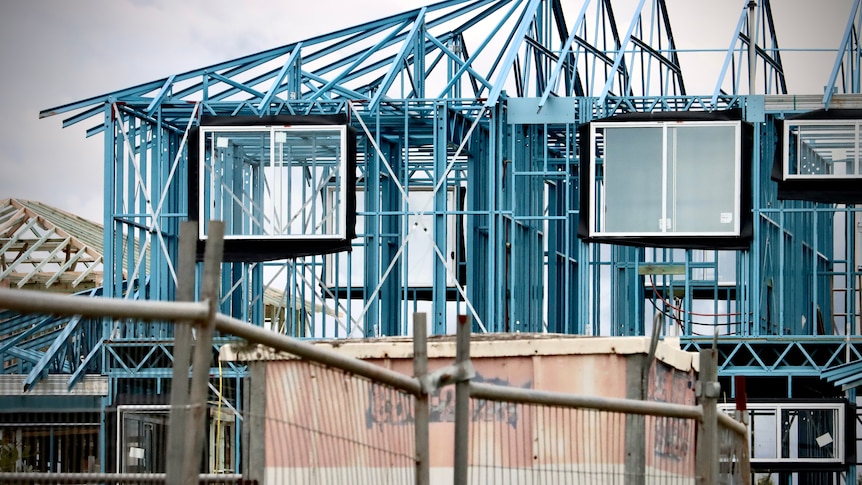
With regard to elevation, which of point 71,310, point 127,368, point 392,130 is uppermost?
point 392,130

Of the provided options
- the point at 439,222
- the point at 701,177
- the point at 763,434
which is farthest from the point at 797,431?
the point at 439,222

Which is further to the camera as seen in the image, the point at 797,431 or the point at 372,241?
the point at 372,241

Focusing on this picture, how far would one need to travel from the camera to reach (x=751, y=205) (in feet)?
90.4

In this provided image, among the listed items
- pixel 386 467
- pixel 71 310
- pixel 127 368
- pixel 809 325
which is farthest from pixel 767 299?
pixel 71 310

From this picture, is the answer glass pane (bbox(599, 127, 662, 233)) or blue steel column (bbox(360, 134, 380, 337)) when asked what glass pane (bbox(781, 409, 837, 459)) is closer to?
glass pane (bbox(599, 127, 662, 233))

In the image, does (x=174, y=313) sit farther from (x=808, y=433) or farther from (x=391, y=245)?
(x=391, y=245)

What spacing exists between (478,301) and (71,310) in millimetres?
27821

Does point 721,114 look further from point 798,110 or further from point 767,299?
point 767,299

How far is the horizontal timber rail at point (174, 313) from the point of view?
12.7ft

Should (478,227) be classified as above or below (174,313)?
above

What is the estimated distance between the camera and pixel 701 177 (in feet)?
91.1

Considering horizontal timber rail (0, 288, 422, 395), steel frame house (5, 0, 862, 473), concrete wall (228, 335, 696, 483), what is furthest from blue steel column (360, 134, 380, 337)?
horizontal timber rail (0, 288, 422, 395)

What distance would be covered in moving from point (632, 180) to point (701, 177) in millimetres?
1321

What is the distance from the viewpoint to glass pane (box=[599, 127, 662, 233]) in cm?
2786
